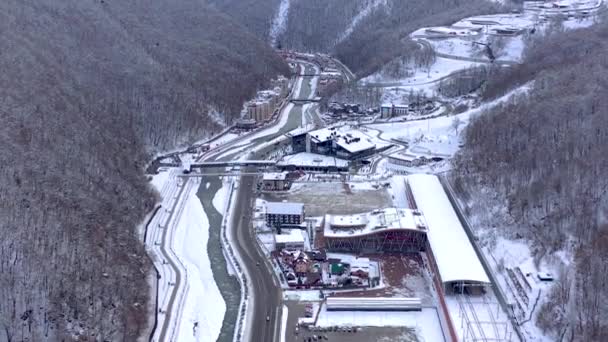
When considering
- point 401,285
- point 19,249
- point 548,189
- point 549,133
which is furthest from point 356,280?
point 549,133

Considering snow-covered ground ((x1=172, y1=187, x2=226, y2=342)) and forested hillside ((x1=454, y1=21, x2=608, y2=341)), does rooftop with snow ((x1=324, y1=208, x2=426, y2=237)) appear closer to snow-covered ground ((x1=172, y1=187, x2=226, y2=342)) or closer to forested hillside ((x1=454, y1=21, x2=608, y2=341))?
forested hillside ((x1=454, y1=21, x2=608, y2=341))

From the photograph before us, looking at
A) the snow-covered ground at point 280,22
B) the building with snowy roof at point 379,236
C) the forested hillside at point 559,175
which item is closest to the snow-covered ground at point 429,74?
the forested hillside at point 559,175

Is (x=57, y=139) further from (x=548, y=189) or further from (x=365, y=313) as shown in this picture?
(x=548, y=189)

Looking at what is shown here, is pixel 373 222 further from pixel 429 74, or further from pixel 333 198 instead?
pixel 429 74

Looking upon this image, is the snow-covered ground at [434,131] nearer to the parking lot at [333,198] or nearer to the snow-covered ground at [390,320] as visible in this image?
the parking lot at [333,198]

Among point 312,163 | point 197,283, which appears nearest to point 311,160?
point 312,163

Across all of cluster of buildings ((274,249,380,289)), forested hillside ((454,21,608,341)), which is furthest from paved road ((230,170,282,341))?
forested hillside ((454,21,608,341))
